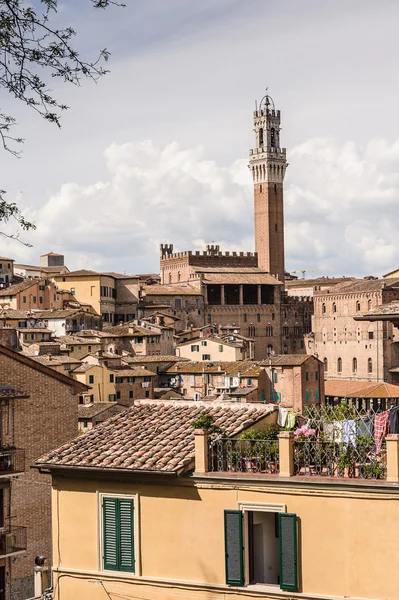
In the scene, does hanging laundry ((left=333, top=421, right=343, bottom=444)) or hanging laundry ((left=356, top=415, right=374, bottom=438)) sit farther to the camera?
hanging laundry ((left=356, top=415, right=374, bottom=438))

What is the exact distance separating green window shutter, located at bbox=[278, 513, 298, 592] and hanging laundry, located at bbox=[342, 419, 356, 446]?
86 centimetres

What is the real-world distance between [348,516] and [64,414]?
12245 mm

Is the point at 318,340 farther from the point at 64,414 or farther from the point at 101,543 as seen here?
the point at 101,543

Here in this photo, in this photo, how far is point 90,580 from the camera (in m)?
10.5

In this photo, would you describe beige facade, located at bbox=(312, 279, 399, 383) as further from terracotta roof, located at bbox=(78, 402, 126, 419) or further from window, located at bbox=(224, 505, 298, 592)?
window, located at bbox=(224, 505, 298, 592)

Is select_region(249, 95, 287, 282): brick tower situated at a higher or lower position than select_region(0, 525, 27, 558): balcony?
higher

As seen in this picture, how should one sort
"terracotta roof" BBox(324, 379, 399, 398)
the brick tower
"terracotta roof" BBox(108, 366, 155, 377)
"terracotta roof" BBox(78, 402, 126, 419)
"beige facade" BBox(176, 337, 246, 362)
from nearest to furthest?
"terracotta roof" BBox(78, 402, 126, 419) → "terracotta roof" BBox(108, 366, 155, 377) → "terracotta roof" BBox(324, 379, 399, 398) → "beige facade" BBox(176, 337, 246, 362) → the brick tower

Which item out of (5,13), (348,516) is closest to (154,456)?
(348,516)

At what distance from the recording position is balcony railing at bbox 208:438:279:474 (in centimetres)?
998

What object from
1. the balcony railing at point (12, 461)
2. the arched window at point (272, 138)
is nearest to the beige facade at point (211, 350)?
the arched window at point (272, 138)

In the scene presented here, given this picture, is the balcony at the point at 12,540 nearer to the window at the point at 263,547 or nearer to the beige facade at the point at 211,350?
the window at the point at 263,547

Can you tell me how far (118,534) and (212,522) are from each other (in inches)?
40.3

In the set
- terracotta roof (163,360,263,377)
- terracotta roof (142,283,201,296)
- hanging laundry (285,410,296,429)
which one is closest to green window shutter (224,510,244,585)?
hanging laundry (285,410,296,429)

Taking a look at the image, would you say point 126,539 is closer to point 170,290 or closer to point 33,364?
point 33,364
